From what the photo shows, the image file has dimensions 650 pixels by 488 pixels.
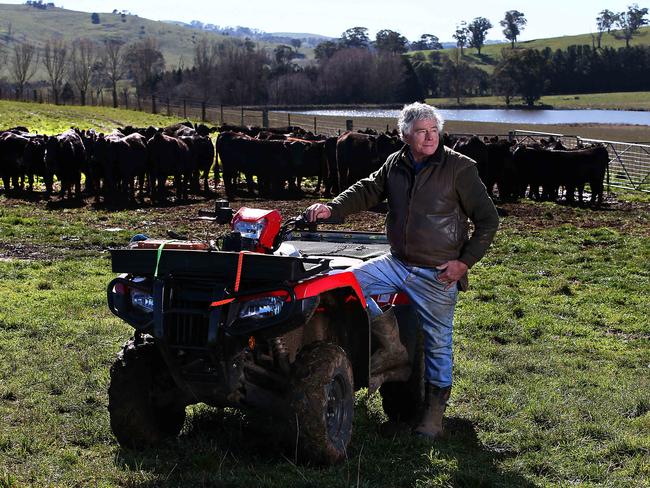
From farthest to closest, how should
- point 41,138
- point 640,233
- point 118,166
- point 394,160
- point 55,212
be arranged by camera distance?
point 41,138
point 118,166
point 55,212
point 640,233
point 394,160

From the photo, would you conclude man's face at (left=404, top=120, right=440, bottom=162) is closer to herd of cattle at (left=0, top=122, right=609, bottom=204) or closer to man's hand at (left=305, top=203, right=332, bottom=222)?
man's hand at (left=305, top=203, right=332, bottom=222)

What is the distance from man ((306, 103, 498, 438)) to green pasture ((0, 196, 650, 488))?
21.6 inches

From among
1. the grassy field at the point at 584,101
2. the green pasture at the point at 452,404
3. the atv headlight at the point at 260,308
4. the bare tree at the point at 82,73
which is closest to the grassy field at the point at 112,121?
the bare tree at the point at 82,73

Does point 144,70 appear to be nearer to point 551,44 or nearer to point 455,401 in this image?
point 551,44

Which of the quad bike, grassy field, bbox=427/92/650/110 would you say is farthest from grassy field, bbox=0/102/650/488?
grassy field, bbox=427/92/650/110

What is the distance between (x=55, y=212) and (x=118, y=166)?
3.38 meters

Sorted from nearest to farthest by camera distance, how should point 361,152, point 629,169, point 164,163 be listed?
point 164,163
point 361,152
point 629,169

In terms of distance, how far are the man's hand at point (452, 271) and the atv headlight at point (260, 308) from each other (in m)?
1.27

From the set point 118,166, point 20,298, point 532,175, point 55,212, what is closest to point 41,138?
point 118,166

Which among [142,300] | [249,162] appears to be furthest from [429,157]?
[249,162]

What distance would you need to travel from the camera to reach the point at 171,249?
5.26 metres

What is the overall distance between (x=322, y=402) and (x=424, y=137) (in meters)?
1.76

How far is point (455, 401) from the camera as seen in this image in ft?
23.2

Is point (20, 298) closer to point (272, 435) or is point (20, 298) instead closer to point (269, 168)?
point (272, 435)
